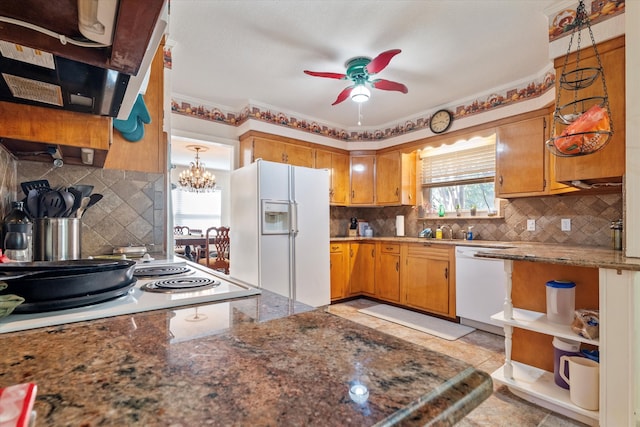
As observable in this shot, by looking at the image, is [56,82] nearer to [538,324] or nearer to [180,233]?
[538,324]

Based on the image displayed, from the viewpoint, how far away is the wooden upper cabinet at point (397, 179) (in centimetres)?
427

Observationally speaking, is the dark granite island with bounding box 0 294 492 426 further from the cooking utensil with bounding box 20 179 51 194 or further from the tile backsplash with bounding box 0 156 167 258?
the tile backsplash with bounding box 0 156 167 258

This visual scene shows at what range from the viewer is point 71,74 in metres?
0.86

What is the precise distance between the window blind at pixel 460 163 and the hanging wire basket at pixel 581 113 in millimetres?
1603

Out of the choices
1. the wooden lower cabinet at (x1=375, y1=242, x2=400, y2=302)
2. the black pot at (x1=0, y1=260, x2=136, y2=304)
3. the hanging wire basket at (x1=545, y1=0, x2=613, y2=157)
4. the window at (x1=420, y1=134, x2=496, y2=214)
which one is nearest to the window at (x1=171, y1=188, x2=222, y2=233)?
the wooden lower cabinet at (x1=375, y1=242, x2=400, y2=302)

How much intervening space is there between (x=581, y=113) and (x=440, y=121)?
200 cm

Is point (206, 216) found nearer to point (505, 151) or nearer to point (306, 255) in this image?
point (306, 255)

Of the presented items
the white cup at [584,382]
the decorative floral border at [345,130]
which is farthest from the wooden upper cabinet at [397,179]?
the white cup at [584,382]

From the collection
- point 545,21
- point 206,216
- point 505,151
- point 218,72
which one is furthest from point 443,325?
point 206,216

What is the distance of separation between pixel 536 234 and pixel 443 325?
52.5 inches

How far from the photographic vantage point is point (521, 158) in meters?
3.11

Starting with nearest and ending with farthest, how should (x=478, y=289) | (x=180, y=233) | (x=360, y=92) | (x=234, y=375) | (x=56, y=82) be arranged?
(x=234, y=375), (x=56, y=82), (x=360, y=92), (x=478, y=289), (x=180, y=233)

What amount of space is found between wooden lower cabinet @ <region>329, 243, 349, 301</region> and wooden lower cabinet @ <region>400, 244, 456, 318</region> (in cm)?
77

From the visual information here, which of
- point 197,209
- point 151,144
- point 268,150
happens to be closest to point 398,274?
point 268,150
